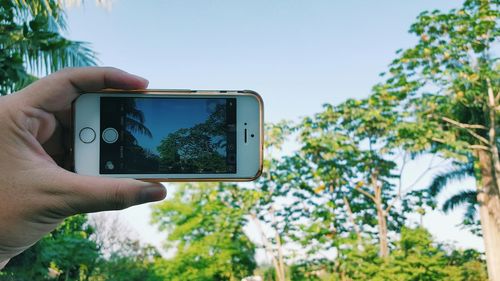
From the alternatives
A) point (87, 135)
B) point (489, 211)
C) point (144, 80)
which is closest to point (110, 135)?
point (87, 135)

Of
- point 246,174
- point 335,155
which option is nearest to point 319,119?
point 335,155

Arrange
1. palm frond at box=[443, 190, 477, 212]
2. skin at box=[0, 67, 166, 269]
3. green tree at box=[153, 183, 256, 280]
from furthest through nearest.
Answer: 1. palm frond at box=[443, 190, 477, 212]
2. green tree at box=[153, 183, 256, 280]
3. skin at box=[0, 67, 166, 269]

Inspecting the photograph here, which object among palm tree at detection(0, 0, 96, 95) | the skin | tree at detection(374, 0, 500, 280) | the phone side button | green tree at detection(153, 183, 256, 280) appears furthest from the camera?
green tree at detection(153, 183, 256, 280)

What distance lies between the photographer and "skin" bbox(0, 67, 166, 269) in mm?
988

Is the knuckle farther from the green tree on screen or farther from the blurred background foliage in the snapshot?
the blurred background foliage

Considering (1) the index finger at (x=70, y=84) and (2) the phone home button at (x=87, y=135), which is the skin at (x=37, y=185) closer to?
(1) the index finger at (x=70, y=84)

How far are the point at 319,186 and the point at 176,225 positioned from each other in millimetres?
4349

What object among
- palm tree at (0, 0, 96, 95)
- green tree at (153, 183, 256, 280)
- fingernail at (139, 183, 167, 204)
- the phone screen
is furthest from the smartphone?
green tree at (153, 183, 256, 280)

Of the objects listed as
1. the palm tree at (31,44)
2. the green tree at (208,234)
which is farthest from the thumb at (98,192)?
the green tree at (208,234)

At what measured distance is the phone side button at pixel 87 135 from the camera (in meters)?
1.34

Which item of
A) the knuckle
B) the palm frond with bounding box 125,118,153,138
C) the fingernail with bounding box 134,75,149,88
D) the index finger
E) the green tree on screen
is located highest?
the fingernail with bounding box 134,75,149,88

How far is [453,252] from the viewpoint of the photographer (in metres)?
13.5

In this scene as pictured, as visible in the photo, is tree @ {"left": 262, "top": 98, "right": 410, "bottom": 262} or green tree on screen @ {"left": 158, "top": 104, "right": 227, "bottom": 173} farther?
tree @ {"left": 262, "top": 98, "right": 410, "bottom": 262}

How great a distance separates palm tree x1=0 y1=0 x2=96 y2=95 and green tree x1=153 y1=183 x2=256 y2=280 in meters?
6.75
